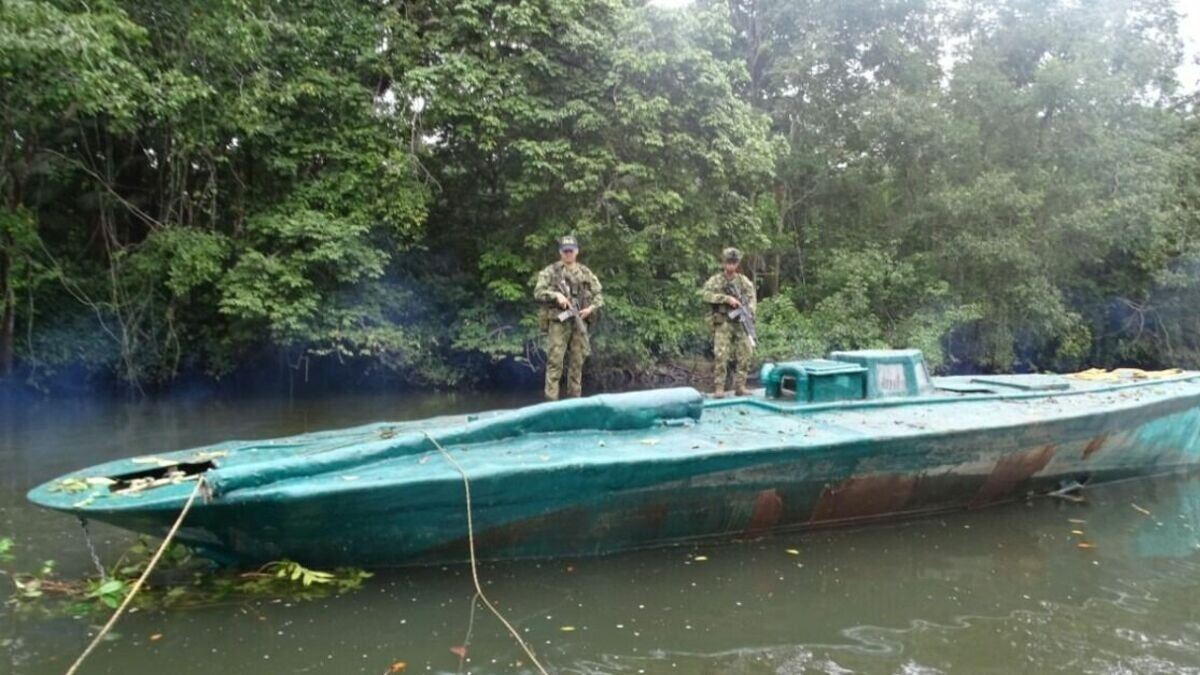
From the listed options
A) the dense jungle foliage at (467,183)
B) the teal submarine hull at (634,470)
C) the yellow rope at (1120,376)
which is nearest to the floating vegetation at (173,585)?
the teal submarine hull at (634,470)

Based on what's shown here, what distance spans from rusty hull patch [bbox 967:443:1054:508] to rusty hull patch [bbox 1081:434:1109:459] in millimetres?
472

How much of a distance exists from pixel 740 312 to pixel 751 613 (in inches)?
172

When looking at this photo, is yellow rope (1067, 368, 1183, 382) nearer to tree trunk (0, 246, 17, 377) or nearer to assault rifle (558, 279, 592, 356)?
assault rifle (558, 279, 592, 356)

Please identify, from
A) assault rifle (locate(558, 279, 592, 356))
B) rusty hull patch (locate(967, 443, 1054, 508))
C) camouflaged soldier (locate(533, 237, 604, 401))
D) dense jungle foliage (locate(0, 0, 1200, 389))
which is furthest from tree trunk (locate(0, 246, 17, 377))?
rusty hull patch (locate(967, 443, 1054, 508))

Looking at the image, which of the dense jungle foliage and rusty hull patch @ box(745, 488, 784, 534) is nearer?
rusty hull patch @ box(745, 488, 784, 534)

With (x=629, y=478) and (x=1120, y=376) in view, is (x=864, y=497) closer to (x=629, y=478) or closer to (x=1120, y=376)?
(x=629, y=478)

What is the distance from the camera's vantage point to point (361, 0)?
44.8ft

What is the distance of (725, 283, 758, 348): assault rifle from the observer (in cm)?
828

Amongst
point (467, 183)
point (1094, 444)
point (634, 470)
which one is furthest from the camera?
point (467, 183)

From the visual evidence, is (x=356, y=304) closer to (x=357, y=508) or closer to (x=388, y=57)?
(x=388, y=57)

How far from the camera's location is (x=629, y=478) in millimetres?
4766

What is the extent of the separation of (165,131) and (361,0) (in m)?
3.68

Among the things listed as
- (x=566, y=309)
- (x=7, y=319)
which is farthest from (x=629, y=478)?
(x=7, y=319)

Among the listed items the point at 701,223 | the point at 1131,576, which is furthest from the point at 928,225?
the point at 1131,576
